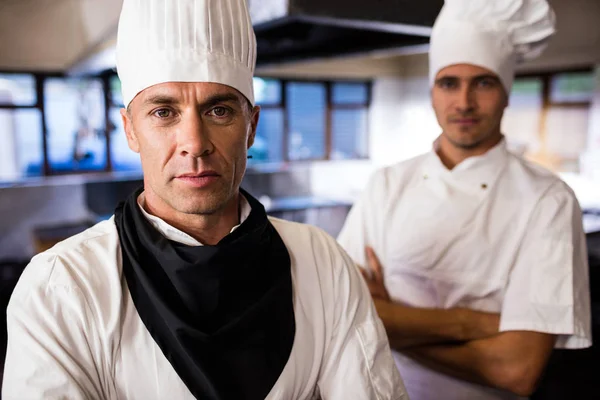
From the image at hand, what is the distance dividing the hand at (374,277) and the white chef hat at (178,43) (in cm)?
78

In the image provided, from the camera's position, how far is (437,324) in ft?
4.59

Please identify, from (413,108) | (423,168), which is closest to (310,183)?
(413,108)

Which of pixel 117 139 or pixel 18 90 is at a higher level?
pixel 18 90

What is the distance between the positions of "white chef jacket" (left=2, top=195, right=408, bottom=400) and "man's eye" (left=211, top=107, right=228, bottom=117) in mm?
244

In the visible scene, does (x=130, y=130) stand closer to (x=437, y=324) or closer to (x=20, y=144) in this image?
(x=437, y=324)

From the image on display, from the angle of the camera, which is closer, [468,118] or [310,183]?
[468,118]

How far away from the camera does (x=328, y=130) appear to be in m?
8.15

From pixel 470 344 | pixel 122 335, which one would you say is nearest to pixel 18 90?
pixel 122 335

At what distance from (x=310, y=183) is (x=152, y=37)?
22.5 feet

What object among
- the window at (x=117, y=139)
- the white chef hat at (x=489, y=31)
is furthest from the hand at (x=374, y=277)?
the window at (x=117, y=139)

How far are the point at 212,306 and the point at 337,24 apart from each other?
2.37ft

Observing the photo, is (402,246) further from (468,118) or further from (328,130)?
(328,130)

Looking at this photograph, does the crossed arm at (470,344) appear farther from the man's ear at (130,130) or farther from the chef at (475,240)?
the man's ear at (130,130)

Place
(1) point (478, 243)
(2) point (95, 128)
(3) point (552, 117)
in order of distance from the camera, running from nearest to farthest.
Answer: (1) point (478, 243) → (3) point (552, 117) → (2) point (95, 128)
